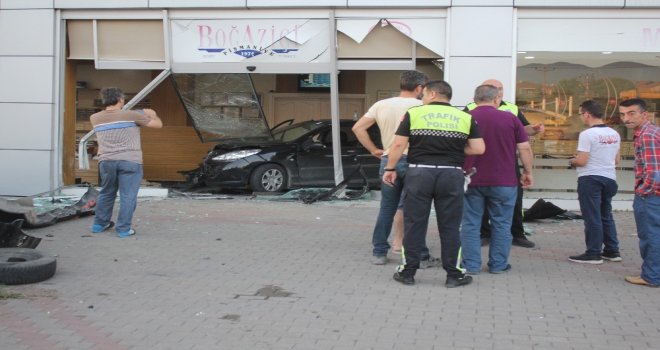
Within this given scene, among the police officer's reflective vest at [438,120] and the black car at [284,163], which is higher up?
the police officer's reflective vest at [438,120]

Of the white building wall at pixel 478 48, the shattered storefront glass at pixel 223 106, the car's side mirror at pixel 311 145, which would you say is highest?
the white building wall at pixel 478 48

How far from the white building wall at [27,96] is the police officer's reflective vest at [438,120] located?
746cm

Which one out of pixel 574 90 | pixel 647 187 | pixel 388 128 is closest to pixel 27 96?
pixel 388 128

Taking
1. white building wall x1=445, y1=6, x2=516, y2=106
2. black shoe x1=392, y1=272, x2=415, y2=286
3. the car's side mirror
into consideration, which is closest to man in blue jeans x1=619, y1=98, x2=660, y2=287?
black shoe x1=392, y1=272, x2=415, y2=286

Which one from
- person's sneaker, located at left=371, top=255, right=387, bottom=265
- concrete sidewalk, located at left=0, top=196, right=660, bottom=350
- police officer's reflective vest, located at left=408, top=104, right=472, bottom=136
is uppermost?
police officer's reflective vest, located at left=408, top=104, right=472, bottom=136

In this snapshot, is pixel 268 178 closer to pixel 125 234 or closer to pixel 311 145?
pixel 311 145

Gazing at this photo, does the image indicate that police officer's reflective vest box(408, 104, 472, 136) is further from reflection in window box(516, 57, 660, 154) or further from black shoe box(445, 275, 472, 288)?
reflection in window box(516, 57, 660, 154)

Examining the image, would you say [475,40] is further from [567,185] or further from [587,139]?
[587,139]

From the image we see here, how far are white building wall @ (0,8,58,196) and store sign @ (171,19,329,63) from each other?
2044mm

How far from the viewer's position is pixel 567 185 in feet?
36.0

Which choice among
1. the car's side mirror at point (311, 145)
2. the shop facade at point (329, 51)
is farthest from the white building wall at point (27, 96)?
the car's side mirror at point (311, 145)

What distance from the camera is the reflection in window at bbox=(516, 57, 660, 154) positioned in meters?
11.2

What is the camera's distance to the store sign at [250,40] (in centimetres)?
1078

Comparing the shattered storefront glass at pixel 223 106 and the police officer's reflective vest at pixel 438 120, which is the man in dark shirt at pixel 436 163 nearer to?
the police officer's reflective vest at pixel 438 120
